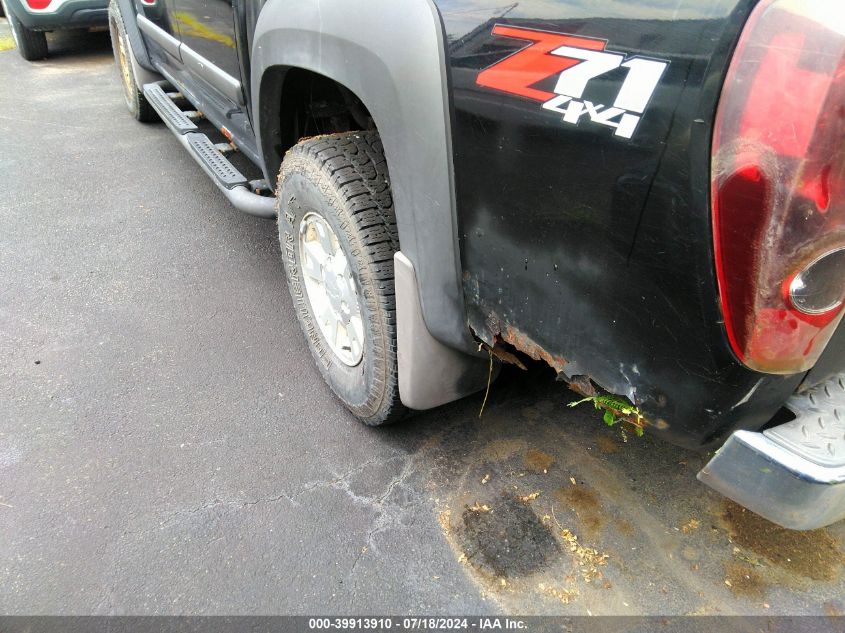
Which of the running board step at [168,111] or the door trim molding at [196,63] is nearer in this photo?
the door trim molding at [196,63]

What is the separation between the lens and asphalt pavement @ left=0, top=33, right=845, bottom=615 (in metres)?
1.84

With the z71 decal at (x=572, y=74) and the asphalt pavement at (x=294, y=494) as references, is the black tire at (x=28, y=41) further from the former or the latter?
the z71 decal at (x=572, y=74)

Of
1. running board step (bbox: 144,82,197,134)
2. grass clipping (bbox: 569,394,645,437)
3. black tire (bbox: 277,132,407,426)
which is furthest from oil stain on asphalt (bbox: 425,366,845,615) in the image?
running board step (bbox: 144,82,197,134)

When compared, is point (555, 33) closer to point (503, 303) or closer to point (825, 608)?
point (503, 303)

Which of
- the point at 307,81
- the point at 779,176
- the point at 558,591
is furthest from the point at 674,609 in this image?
the point at 307,81

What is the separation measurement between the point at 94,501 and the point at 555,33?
2039 millimetres

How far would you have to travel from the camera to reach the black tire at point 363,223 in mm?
1880

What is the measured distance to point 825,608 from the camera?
5.92 feet

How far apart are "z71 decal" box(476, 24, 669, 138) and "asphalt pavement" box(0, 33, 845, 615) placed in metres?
1.38

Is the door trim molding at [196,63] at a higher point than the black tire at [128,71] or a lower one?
higher

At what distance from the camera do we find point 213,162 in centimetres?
324

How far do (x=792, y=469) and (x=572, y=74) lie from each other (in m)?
0.84

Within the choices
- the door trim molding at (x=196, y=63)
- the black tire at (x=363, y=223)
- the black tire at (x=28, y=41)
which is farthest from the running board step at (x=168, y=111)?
the black tire at (x=28, y=41)

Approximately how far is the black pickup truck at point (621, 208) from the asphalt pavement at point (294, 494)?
464mm
